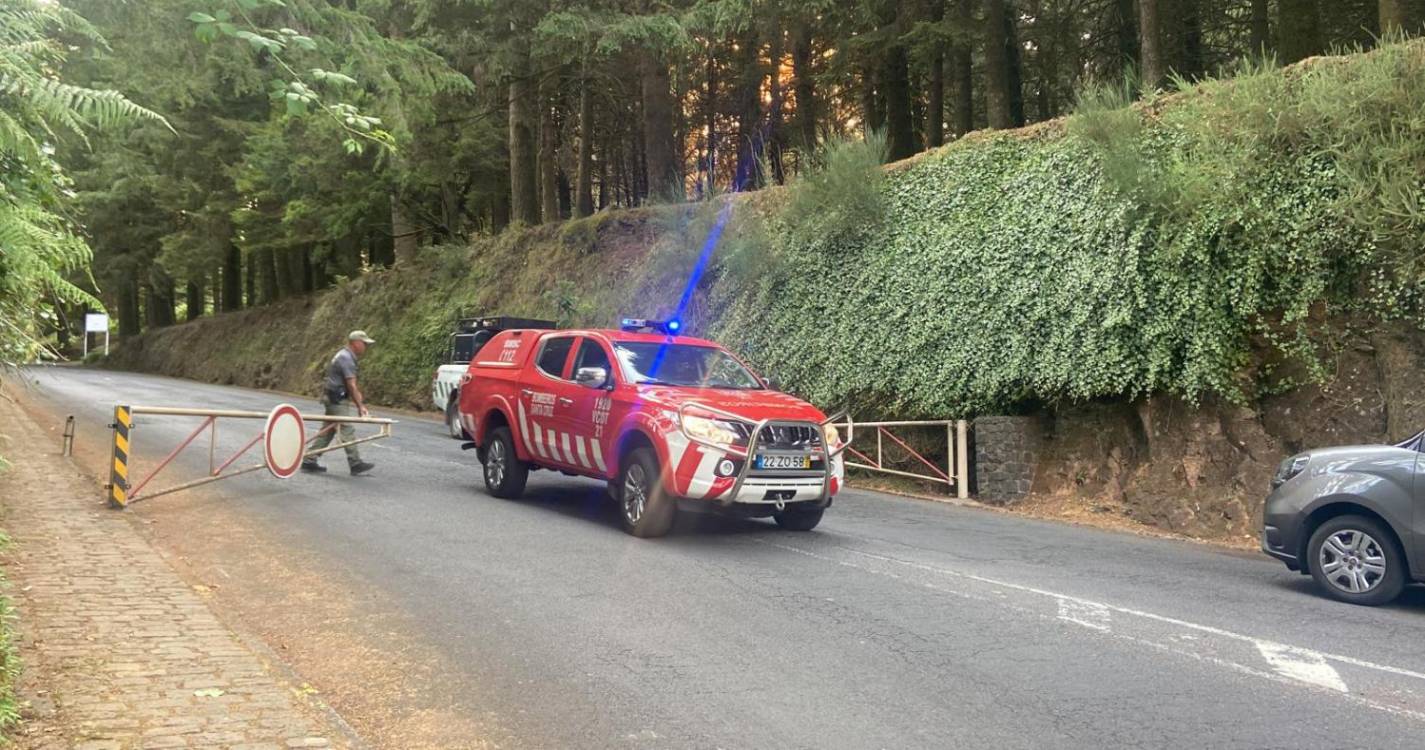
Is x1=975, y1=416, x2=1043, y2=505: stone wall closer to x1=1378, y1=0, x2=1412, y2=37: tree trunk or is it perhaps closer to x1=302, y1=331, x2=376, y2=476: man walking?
x1=1378, y1=0, x2=1412, y2=37: tree trunk

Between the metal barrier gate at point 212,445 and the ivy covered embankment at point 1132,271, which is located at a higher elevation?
the ivy covered embankment at point 1132,271

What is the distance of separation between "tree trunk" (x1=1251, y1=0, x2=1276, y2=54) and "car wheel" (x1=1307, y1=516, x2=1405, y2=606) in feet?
57.4

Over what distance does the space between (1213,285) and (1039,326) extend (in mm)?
2394

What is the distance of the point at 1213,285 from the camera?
11820 millimetres

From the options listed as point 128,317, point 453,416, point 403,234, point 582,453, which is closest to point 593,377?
point 582,453

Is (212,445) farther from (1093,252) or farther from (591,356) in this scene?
(1093,252)

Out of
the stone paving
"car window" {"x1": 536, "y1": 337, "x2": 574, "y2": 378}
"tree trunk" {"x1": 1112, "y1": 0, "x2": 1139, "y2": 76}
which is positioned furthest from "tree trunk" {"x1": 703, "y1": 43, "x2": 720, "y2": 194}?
the stone paving

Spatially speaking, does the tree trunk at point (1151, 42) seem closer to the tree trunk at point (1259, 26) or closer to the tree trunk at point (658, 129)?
the tree trunk at point (1259, 26)

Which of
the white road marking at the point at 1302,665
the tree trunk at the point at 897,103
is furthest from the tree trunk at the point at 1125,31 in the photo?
the white road marking at the point at 1302,665

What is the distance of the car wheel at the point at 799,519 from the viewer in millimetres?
Result: 10094

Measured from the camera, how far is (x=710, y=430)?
28.8ft

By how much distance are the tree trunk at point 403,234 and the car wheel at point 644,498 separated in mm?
29656

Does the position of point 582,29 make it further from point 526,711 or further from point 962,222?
point 526,711

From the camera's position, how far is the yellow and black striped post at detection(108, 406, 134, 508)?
9.95 meters
